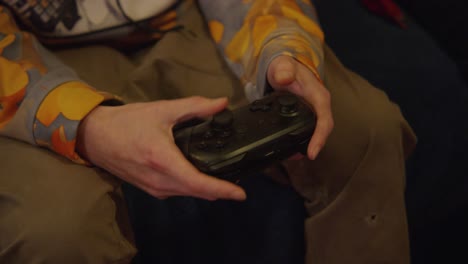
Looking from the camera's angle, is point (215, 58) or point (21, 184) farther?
point (215, 58)

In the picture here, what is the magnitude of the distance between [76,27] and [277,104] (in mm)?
290

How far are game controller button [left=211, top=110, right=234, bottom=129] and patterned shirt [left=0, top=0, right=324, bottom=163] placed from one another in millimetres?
92

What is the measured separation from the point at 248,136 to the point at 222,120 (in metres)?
0.03

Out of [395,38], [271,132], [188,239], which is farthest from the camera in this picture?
[395,38]

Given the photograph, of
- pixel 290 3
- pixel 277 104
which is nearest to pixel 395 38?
pixel 290 3

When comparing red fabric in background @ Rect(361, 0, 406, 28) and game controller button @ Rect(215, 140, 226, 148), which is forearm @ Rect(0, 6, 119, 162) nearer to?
game controller button @ Rect(215, 140, 226, 148)

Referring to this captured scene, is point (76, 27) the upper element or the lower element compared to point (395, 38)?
upper

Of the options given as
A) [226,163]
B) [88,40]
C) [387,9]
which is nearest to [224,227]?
[226,163]

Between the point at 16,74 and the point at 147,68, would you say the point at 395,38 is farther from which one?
the point at 16,74

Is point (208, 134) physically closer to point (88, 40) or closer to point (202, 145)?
point (202, 145)

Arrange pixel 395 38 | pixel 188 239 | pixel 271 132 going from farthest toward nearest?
pixel 395 38 → pixel 188 239 → pixel 271 132

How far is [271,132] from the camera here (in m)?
0.44

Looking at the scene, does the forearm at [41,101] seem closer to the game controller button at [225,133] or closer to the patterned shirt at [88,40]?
the patterned shirt at [88,40]

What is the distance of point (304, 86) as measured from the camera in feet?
1.61
